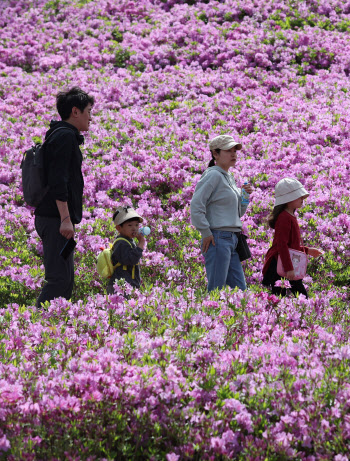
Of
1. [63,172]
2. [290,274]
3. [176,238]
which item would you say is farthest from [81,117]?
[176,238]

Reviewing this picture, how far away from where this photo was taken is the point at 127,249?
6344 mm

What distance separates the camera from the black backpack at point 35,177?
563 cm

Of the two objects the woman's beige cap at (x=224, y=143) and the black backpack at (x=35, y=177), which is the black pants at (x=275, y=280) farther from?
the black backpack at (x=35, y=177)

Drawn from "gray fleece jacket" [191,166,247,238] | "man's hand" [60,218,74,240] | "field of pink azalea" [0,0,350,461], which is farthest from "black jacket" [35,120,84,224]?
"gray fleece jacket" [191,166,247,238]

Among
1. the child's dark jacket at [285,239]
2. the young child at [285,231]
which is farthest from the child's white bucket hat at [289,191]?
the child's dark jacket at [285,239]

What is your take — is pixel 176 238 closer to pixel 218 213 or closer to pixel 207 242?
pixel 218 213

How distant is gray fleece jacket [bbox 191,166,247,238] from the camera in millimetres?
6211

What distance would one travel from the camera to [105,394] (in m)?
3.58

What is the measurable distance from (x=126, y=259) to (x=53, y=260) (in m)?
0.92

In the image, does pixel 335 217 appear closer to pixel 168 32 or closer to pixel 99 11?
pixel 168 32

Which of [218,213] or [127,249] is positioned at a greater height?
[218,213]

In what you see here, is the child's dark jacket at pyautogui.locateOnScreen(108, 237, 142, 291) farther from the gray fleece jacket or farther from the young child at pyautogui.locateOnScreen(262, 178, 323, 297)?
the young child at pyautogui.locateOnScreen(262, 178, 323, 297)

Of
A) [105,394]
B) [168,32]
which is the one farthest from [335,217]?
[168,32]

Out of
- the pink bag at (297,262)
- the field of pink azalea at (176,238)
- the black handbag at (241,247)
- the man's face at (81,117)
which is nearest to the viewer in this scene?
the field of pink azalea at (176,238)
